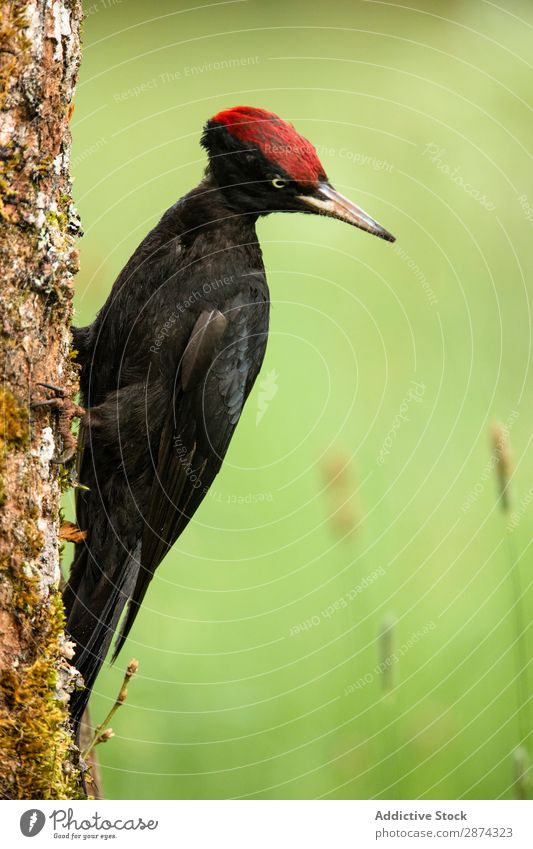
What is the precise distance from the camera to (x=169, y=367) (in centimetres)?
283

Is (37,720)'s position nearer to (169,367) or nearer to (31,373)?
(31,373)

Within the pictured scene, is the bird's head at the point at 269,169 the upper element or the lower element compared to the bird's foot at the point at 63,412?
upper

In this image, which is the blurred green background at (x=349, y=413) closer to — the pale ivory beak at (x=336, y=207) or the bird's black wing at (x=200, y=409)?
the bird's black wing at (x=200, y=409)

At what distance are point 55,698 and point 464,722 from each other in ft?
5.54

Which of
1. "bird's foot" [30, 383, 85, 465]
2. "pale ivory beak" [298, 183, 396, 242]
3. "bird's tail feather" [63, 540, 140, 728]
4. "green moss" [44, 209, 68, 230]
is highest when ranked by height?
"pale ivory beak" [298, 183, 396, 242]

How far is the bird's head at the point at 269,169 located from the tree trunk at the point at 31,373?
84cm

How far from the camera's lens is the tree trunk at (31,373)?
6.23 feet

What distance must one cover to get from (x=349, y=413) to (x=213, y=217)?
175 cm

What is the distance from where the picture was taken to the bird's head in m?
2.77

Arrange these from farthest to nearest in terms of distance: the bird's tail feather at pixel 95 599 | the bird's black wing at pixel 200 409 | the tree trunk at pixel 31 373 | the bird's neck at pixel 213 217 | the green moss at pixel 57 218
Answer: the bird's neck at pixel 213 217, the bird's black wing at pixel 200 409, the bird's tail feather at pixel 95 599, the green moss at pixel 57 218, the tree trunk at pixel 31 373

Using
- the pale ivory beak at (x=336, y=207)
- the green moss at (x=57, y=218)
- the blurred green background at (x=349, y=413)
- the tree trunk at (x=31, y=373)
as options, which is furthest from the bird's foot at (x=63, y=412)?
the pale ivory beak at (x=336, y=207)

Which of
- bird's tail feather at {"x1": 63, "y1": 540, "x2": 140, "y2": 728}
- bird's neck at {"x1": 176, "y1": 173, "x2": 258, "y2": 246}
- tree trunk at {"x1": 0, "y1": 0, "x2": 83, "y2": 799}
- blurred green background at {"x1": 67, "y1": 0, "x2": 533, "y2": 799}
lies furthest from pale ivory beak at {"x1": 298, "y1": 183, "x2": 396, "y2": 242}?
bird's tail feather at {"x1": 63, "y1": 540, "x2": 140, "y2": 728}

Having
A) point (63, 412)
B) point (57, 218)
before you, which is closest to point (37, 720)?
point (63, 412)

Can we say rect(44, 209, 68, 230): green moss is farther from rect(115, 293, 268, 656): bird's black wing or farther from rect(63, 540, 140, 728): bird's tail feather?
rect(63, 540, 140, 728): bird's tail feather
